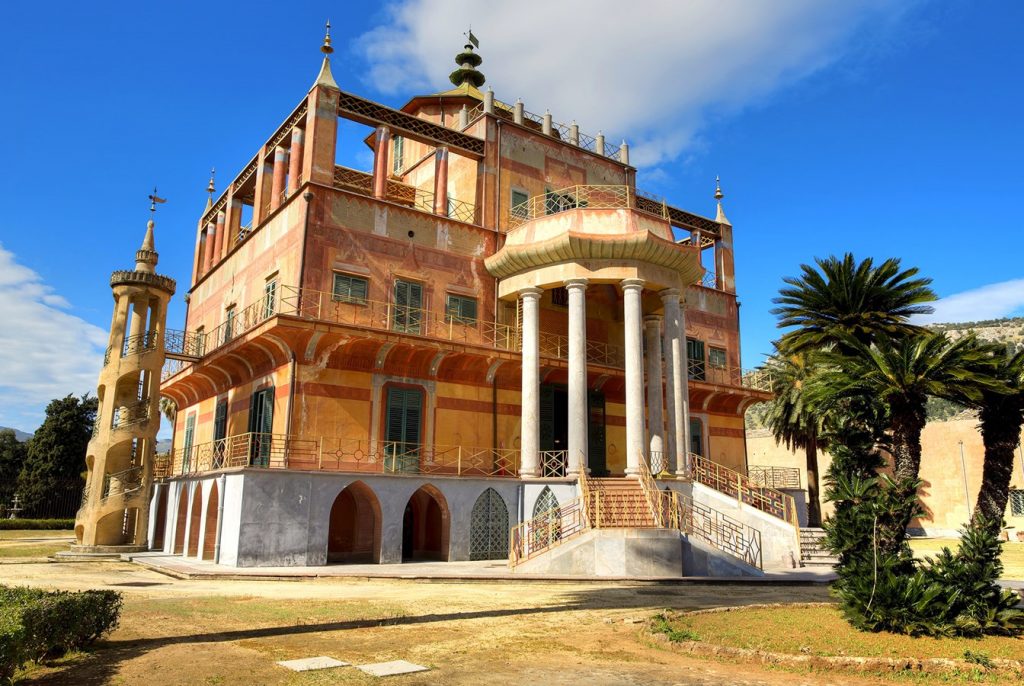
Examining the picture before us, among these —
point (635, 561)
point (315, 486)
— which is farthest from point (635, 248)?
point (315, 486)

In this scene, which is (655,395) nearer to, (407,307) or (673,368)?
(673,368)

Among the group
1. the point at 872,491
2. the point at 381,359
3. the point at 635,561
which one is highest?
the point at 381,359

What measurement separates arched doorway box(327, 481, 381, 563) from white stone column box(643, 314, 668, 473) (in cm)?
988

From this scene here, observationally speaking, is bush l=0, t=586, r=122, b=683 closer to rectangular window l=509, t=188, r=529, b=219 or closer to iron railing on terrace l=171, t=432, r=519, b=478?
iron railing on terrace l=171, t=432, r=519, b=478

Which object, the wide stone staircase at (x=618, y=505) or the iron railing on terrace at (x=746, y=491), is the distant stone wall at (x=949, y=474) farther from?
the wide stone staircase at (x=618, y=505)

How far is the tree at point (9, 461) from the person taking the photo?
171 ft

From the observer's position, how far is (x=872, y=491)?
12.7 meters

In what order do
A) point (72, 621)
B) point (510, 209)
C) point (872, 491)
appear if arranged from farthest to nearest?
point (510, 209)
point (872, 491)
point (72, 621)

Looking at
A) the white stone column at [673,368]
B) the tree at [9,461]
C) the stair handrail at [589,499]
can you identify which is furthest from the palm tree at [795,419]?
the tree at [9,461]

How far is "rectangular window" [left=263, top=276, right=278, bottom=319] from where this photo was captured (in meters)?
26.7

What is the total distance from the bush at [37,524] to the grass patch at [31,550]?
1185 cm

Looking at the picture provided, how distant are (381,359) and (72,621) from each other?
17.1 meters

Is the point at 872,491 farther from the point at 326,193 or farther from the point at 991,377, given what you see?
the point at 326,193

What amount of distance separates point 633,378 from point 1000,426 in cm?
1331
